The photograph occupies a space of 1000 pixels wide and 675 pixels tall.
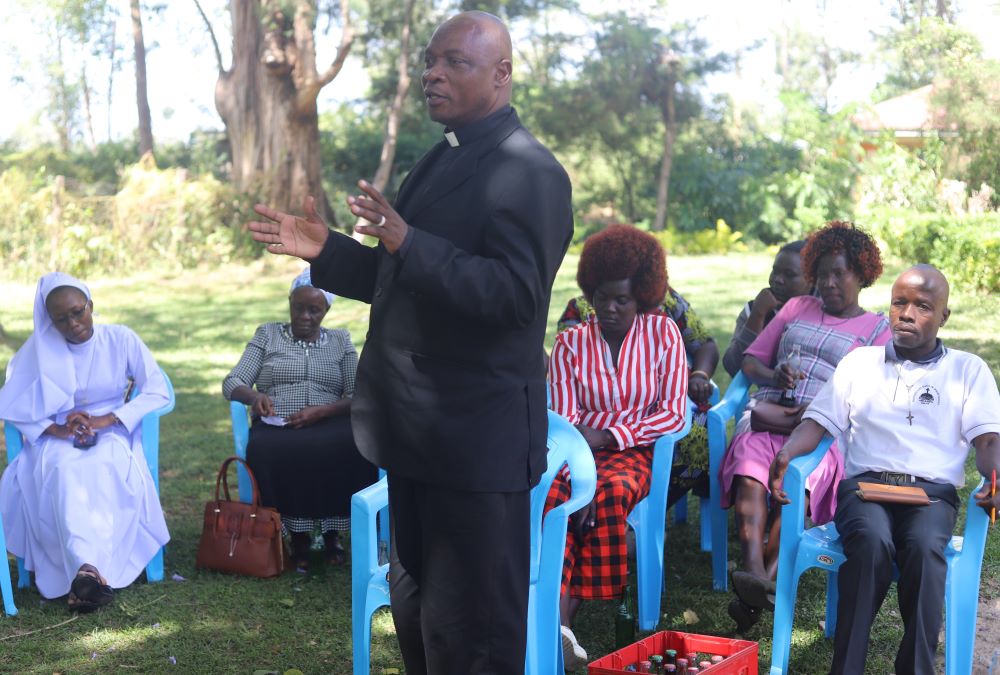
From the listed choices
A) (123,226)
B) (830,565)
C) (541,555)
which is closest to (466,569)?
(541,555)

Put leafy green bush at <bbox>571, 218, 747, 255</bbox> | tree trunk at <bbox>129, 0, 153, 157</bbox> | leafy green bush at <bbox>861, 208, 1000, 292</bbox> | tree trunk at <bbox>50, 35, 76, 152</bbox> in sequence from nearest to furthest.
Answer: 1. leafy green bush at <bbox>861, 208, 1000, 292</bbox>
2. leafy green bush at <bbox>571, 218, 747, 255</bbox>
3. tree trunk at <bbox>129, 0, 153, 157</bbox>
4. tree trunk at <bbox>50, 35, 76, 152</bbox>

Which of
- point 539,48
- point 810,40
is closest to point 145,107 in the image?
point 539,48

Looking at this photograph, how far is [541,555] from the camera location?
3.63 meters

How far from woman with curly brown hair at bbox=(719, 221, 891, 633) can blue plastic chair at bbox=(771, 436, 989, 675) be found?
433 millimetres

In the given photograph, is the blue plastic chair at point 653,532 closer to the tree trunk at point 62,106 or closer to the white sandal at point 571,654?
the white sandal at point 571,654

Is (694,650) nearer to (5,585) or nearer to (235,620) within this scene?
(235,620)

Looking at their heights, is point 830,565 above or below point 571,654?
above

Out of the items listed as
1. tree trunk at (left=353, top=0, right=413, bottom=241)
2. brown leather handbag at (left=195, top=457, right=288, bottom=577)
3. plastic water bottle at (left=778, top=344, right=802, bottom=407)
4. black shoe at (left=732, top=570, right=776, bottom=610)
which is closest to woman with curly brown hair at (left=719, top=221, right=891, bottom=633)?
plastic water bottle at (left=778, top=344, right=802, bottom=407)

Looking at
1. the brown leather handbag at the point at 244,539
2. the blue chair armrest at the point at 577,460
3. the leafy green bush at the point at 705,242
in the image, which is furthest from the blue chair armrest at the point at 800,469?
the leafy green bush at the point at 705,242

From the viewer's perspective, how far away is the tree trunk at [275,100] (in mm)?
20438

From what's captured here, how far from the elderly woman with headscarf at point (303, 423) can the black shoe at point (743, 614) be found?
77.9 inches

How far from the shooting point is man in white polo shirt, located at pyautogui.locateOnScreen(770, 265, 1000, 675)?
3635mm

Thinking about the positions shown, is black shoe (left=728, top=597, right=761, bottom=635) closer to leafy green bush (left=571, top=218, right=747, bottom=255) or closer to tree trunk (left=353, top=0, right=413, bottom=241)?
leafy green bush (left=571, top=218, right=747, bottom=255)

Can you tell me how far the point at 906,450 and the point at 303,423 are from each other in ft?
9.26
